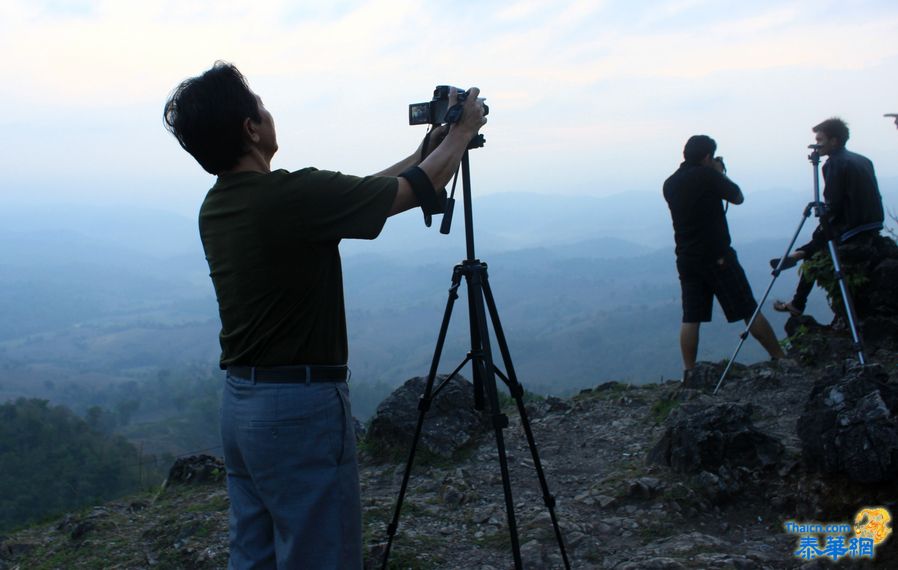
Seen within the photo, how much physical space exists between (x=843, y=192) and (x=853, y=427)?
3543mm

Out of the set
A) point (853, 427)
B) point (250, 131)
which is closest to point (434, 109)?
point (250, 131)

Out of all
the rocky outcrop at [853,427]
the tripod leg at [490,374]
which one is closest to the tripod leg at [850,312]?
the rocky outcrop at [853,427]

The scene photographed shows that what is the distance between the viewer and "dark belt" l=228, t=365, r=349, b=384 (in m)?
2.45

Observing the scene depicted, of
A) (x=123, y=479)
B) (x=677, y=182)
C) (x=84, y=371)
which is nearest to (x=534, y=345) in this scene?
(x=84, y=371)

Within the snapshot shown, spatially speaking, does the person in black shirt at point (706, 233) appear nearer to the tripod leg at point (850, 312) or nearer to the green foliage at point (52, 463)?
the tripod leg at point (850, 312)

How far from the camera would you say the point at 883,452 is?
3.91 m

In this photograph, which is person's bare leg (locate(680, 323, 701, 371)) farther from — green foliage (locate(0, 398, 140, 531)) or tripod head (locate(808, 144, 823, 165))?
green foliage (locate(0, 398, 140, 531))

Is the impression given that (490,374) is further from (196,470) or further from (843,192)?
(843,192)

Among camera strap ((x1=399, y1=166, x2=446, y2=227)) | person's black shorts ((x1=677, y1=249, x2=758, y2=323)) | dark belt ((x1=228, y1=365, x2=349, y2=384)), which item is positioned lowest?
dark belt ((x1=228, y1=365, x2=349, y2=384))

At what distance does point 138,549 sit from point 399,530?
80.9 inches

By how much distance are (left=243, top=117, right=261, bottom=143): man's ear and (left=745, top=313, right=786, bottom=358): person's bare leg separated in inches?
227

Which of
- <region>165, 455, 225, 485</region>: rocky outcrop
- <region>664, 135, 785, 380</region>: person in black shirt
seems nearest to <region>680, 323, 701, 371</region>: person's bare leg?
<region>664, 135, 785, 380</region>: person in black shirt

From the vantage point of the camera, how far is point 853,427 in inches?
161

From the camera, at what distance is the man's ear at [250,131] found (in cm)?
245
